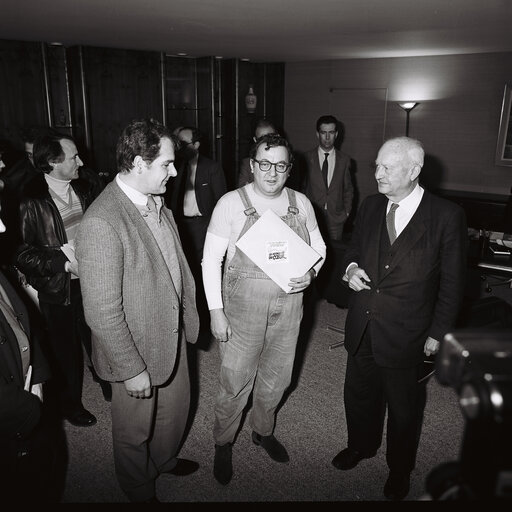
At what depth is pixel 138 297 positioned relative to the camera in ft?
6.37

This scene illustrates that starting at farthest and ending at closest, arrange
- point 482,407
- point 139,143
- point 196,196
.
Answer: point 196,196 < point 139,143 < point 482,407

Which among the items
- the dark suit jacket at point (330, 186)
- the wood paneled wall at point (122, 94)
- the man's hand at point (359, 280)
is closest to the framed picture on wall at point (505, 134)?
the dark suit jacket at point (330, 186)

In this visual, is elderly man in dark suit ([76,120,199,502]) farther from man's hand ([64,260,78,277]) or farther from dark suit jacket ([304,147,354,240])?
dark suit jacket ([304,147,354,240])

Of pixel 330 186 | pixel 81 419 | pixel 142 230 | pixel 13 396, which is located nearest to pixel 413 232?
pixel 142 230

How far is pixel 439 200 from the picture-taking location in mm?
2193

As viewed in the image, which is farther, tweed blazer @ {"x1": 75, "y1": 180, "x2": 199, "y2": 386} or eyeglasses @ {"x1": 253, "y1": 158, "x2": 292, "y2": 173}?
eyeglasses @ {"x1": 253, "y1": 158, "x2": 292, "y2": 173}

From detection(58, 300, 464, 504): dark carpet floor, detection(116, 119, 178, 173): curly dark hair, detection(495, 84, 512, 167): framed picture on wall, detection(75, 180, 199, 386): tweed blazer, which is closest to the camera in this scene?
detection(75, 180, 199, 386): tweed blazer

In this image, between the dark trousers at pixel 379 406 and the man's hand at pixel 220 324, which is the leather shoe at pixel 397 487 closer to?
the dark trousers at pixel 379 406

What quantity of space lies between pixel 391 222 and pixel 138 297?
124 cm

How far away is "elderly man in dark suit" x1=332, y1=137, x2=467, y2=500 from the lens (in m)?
2.17

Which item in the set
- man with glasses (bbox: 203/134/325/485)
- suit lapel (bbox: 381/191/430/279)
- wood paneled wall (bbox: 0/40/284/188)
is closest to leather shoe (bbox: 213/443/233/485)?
man with glasses (bbox: 203/134/325/485)

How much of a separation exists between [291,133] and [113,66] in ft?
12.1

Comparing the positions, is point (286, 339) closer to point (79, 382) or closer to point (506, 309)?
point (79, 382)

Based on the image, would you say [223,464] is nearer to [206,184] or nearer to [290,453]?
[290,453]
